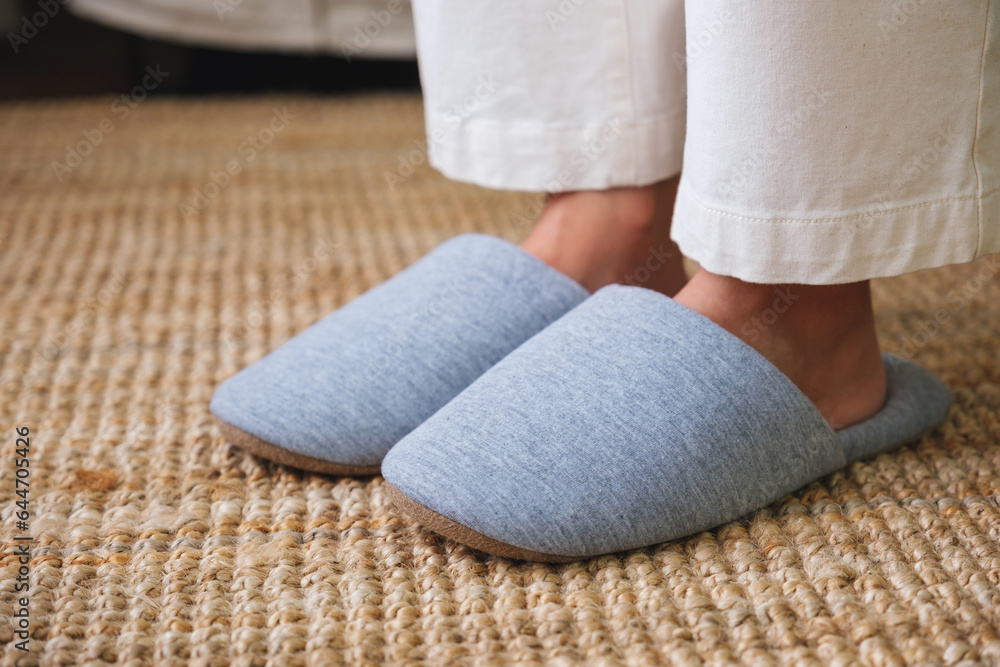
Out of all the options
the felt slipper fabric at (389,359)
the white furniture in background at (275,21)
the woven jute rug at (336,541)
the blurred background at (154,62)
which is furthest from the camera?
the blurred background at (154,62)

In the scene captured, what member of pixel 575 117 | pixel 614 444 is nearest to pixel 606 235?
pixel 575 117

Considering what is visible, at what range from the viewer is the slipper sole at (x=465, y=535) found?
43 cm

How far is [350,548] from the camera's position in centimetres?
46

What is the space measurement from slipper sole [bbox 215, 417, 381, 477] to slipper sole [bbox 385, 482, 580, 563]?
8 cm

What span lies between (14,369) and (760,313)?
1.69ft

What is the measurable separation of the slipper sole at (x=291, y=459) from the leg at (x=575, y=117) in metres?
0.17

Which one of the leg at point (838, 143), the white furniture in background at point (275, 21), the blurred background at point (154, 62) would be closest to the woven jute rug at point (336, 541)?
the leg at point (838, 143)

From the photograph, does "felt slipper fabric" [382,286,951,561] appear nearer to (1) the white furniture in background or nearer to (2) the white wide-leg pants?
(2) the white wide-leg pants

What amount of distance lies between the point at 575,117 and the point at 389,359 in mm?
182

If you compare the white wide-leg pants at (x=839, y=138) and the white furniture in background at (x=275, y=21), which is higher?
the white wide-leg pants at (x=839, y=138)

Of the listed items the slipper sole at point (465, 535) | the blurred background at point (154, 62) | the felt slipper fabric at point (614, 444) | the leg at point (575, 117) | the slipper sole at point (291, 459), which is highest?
the leg at point (575, 117)

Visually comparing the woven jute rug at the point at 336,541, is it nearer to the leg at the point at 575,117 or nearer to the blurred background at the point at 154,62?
the leg at the point at 575,117

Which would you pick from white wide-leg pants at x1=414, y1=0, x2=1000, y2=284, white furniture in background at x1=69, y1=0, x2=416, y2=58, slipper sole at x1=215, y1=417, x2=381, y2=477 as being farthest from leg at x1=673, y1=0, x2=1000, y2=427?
white furniture in background at x1=69, y1=0, x2=416, y2=58

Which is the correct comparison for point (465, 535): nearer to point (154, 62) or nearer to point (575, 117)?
point (575, 117)
